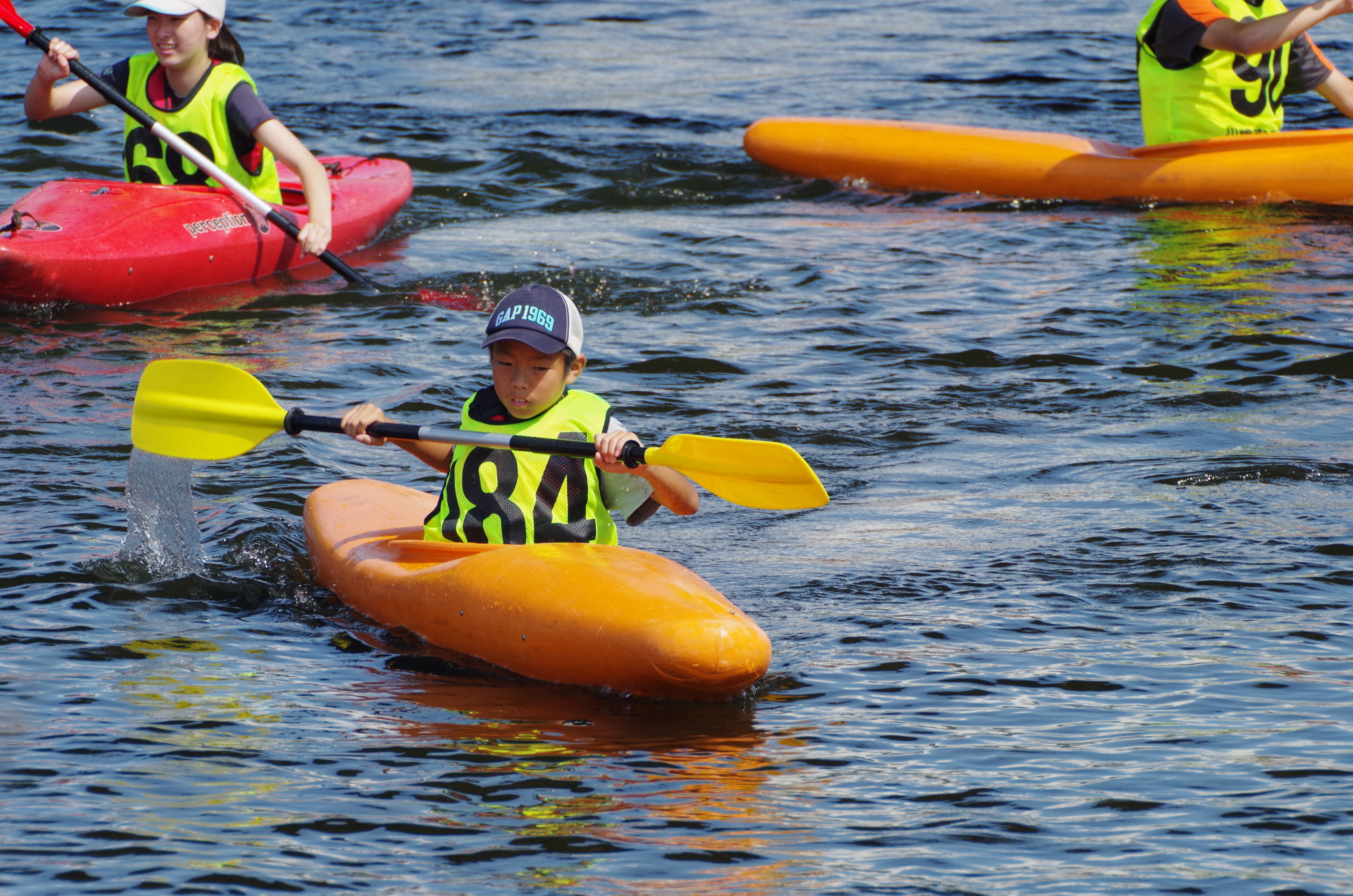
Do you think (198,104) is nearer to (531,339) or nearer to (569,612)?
(531,339)

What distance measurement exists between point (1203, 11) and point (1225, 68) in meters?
0.40

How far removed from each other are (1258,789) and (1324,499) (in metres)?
2.10

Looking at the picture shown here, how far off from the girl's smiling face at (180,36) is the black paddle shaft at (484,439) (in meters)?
3.35

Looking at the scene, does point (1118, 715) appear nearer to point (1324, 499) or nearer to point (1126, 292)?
point (1324, 499)

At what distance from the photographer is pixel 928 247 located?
9.06m

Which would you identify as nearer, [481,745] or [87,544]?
[481,745]

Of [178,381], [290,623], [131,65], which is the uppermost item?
[131,65]

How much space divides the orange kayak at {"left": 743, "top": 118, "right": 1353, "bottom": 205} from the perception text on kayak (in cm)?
387

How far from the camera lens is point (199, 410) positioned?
477 centimetres

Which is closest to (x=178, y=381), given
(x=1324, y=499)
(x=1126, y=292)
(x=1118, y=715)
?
(x=1118, y=715)

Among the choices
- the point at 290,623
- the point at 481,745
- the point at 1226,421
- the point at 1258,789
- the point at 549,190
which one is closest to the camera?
the point at 1258,789

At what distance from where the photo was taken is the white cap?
6934 mm

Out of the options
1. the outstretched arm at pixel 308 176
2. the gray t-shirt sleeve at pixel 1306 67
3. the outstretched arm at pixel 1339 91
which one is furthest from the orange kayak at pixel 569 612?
the outstretched arm at pixel 1339 91

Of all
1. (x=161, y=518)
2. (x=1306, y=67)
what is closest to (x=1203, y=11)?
(x=1306, y=67)
